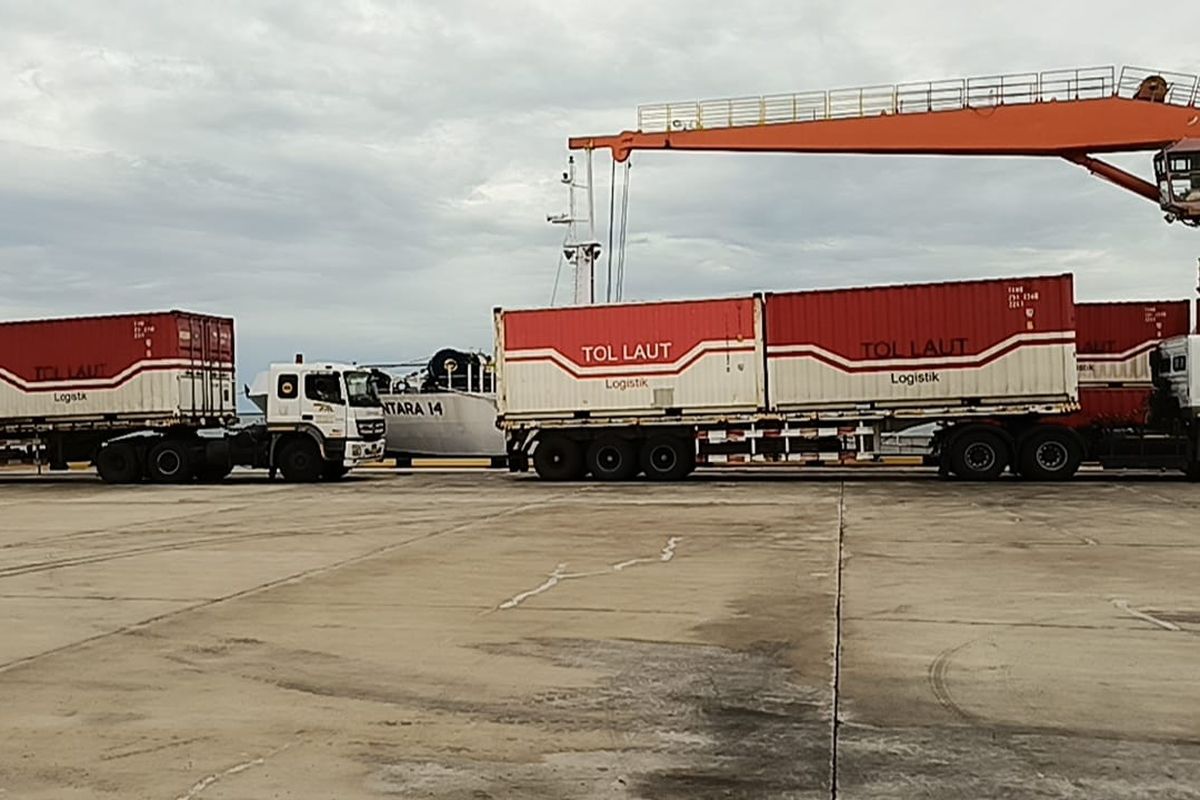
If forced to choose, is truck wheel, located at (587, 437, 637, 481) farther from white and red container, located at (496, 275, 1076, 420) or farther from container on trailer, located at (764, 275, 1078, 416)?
container on trailer, located at (764, 275, 1078, 416)

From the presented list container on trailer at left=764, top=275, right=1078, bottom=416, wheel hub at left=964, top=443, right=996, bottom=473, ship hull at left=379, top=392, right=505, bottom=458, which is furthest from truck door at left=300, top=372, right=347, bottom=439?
wheel hub at left=964, top=443, right=996, bottom=473

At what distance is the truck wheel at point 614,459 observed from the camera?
2548 centimetres

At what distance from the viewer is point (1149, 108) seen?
24.8 metres

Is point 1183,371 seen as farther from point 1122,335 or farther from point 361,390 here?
point 361,390

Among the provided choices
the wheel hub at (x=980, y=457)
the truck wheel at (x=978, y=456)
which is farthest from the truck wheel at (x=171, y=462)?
the wheel hub at (x=980, y=457)

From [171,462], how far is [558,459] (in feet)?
27.6

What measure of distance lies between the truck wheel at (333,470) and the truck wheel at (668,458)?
6717 millimetres

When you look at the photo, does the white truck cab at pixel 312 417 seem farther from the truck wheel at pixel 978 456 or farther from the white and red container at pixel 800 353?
the truck wheel at pixel 978 456

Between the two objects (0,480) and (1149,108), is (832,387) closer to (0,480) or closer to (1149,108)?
(1149,108)

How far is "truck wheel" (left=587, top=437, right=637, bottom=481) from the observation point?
2548cm

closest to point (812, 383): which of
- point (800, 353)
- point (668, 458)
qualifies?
point (800, 353)

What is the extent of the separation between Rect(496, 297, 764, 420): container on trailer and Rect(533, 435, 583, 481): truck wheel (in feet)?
1.98

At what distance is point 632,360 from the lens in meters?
25.1

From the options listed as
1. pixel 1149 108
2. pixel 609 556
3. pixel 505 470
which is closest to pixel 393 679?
pixel 609 556
